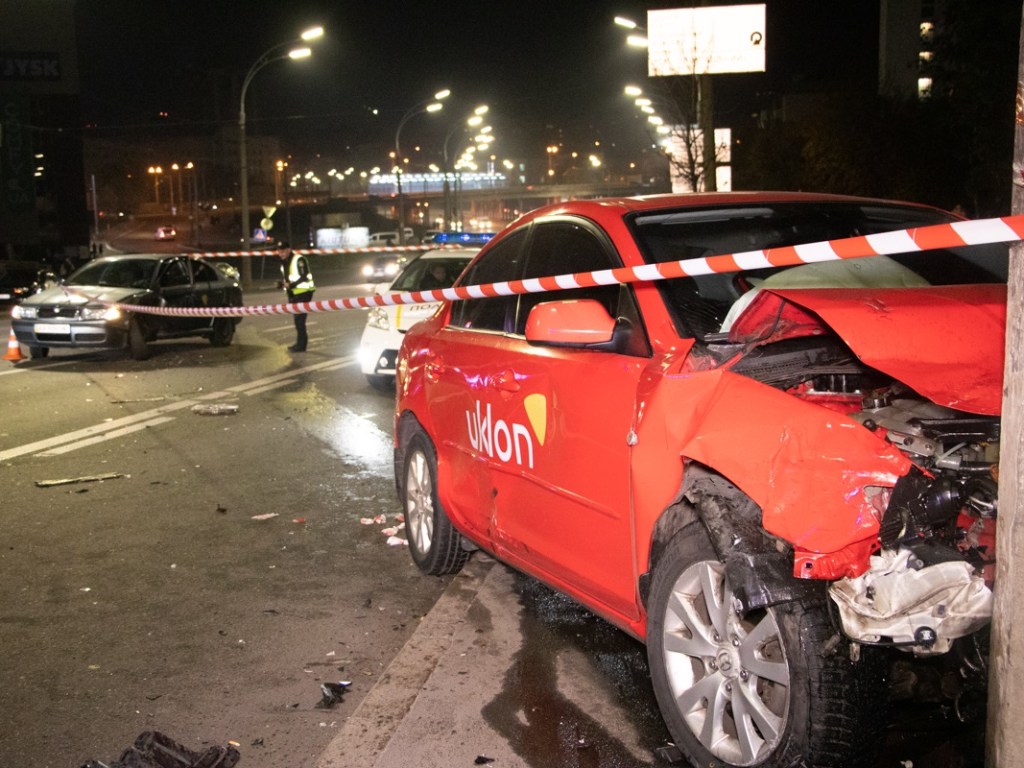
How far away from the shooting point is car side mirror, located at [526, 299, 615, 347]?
3.98 meters

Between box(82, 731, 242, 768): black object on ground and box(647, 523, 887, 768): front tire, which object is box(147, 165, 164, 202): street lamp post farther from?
box(647, 523, 887, 768): front tire

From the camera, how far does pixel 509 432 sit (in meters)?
4.78

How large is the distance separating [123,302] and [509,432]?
13.4 m

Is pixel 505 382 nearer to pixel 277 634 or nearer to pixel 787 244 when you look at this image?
pixel 787 244

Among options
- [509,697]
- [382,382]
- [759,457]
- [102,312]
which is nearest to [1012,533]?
[759,457]

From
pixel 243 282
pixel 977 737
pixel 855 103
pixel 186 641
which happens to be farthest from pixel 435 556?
pixel 243 282

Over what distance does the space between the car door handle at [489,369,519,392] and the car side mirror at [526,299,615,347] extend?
646 millimetres

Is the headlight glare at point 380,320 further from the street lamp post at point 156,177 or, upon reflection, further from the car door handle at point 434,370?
the street lamp post at point 156,177

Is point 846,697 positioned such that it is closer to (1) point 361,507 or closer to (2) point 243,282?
(1) point 361,507

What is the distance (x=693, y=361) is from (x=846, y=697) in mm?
1194

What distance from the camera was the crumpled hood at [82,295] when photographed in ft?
53.8

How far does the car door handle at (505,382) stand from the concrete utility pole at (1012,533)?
2.25 metres

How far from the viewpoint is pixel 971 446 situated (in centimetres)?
325

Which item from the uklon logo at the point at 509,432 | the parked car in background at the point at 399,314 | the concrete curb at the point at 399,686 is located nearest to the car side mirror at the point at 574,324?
the uklon logo at the point at 509,432
